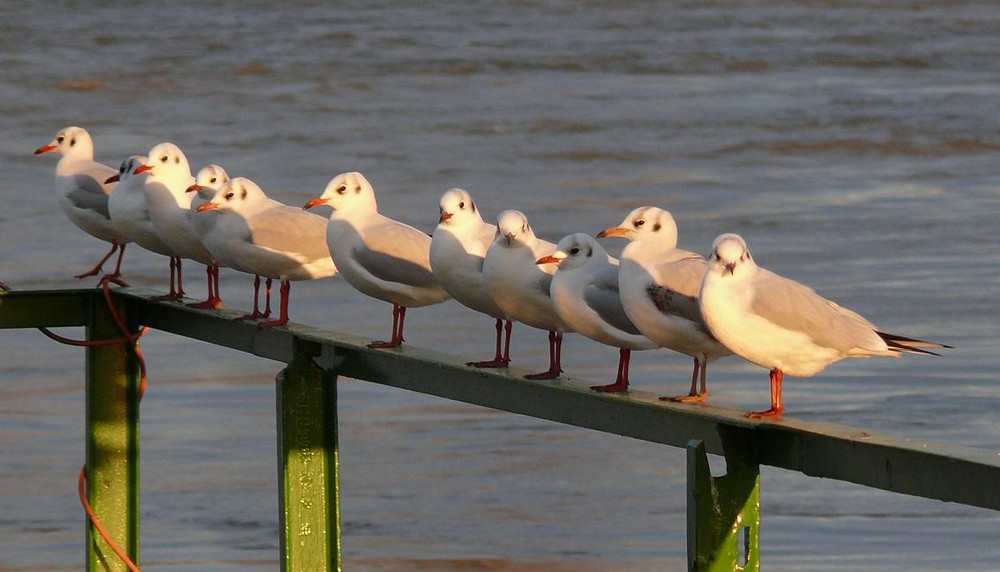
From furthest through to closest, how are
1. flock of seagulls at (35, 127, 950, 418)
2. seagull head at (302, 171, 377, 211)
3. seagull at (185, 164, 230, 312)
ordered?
1. seagull at (185, 164, 230, 312)
2. seagull head at (302, 171, 377, 211)
3. flock of seagulls at (35, 127, 950, 418)

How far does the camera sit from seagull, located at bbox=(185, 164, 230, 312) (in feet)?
23.8

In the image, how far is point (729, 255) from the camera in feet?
16.7

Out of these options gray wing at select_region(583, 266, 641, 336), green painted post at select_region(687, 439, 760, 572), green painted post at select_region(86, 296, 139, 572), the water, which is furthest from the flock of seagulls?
the water

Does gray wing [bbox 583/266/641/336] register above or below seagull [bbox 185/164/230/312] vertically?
below

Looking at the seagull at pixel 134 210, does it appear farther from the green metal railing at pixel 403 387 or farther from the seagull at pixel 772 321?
the seagull at pixel 772 321


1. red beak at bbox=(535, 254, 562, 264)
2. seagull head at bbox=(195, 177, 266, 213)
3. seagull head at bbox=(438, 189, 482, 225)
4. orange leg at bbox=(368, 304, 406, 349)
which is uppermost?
→ seagull head at bbox=(195, 177, 266, 213)

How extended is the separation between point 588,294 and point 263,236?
173 cm

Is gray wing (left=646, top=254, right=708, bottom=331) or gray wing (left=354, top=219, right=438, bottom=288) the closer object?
gray wing (left=646, top=254, right=708, bottom=331)

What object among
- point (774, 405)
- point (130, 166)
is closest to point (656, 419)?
point (774, 405)

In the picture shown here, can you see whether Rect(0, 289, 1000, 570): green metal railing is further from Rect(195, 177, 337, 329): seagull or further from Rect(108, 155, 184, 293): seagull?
Rect(108, 155, 184, 293): seagull

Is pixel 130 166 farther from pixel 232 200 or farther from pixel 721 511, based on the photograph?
pixel 721 511

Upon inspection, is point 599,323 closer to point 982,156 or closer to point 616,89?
point 982,156

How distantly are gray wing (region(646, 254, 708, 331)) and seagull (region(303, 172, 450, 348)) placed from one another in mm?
1260

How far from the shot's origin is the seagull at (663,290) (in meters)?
5.39
